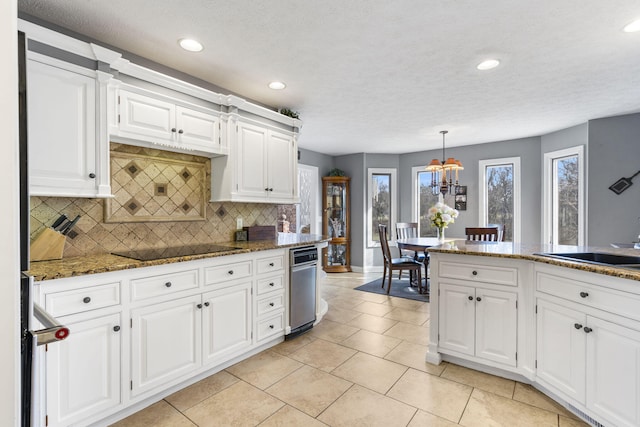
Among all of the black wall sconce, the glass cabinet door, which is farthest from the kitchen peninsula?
the black wall sconce

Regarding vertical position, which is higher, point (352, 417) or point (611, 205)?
point (611, 205)

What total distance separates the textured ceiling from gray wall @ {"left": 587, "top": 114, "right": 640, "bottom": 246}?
0.77ft

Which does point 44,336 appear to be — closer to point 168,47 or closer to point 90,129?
point 90,129

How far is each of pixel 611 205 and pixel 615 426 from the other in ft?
11.1

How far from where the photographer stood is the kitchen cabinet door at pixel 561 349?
→ 71.6 inches

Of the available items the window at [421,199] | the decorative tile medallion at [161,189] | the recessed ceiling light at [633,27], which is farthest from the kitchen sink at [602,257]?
the window at [421,199]

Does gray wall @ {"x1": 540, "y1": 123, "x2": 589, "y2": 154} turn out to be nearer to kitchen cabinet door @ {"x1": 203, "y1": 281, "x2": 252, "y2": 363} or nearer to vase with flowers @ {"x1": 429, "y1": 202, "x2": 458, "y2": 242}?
vase with flowers @ {"x1": 429, "y1": 202, "x2": 458, "y2": 242}

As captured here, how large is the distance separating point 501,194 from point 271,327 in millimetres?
4754

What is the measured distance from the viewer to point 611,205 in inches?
154

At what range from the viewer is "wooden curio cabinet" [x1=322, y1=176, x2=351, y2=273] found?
641cm

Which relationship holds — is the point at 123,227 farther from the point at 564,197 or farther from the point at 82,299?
the point at 564,197

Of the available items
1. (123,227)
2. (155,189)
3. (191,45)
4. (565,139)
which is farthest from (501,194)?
(123,227)

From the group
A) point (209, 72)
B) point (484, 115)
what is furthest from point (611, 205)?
point (209, 72)

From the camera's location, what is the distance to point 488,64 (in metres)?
2.58
